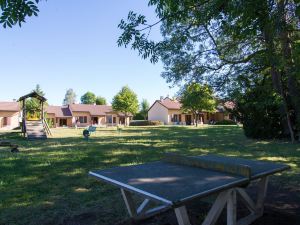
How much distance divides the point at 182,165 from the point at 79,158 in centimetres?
628

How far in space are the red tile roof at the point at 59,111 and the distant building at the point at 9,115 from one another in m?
8.43

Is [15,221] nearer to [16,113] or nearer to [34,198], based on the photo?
[34,198]

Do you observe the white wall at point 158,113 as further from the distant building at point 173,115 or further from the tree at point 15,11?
the tree at point 15,11

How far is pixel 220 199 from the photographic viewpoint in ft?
10.6

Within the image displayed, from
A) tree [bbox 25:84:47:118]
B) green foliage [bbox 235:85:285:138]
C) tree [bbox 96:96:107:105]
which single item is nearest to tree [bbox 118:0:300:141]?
green foliage [bbox 235:85:285:138]

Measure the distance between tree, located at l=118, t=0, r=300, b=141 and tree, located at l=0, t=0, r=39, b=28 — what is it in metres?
1.99

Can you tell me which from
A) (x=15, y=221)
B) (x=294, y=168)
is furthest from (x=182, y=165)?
(x=294, y=168)

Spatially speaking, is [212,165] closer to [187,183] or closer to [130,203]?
[187,183]

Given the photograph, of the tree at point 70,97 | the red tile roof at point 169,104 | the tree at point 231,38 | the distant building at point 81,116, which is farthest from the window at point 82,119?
the tree at point 70,97

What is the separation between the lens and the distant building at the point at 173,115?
61594 mm

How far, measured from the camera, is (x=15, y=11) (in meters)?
2.96

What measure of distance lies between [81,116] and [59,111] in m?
4.67

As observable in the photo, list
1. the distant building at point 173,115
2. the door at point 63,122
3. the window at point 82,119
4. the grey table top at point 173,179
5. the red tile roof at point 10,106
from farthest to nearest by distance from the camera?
the distant building at point 173,115
the window at point 82,119
the door at point 63,122
the red tile roof at point 10,106
the grey table top at point 173,179

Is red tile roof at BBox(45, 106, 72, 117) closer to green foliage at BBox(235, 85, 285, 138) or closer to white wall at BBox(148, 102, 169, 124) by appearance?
white wall at BBox(148, 102, 169, 124)
